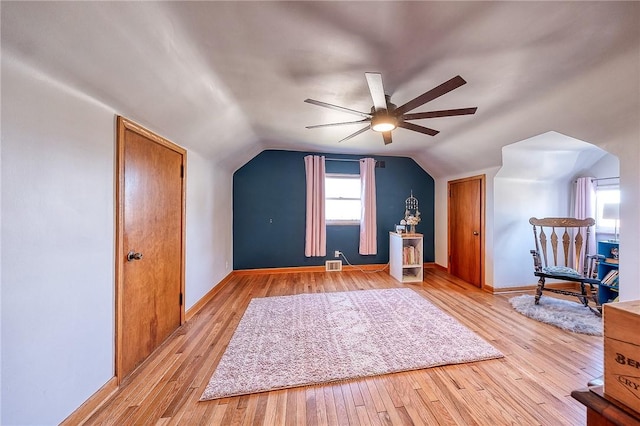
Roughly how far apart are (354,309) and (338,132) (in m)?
2.37

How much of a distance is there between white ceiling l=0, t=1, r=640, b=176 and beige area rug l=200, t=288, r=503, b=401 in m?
2.08

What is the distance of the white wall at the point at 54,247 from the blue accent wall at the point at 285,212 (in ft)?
8.99

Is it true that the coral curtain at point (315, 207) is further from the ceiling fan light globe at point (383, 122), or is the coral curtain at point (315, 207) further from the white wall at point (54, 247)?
the white wall at point (54, 247)

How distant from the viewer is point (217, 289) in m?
3.44

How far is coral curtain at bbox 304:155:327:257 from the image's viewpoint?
4344mm

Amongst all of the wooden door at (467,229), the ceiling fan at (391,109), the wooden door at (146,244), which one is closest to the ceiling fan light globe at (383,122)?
the ceiling fan at (391,109)

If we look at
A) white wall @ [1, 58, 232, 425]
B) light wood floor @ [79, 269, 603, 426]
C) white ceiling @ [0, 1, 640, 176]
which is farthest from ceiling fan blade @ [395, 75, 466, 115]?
white wall @ [1, 58, 232, 425]

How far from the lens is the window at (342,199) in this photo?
182 inches

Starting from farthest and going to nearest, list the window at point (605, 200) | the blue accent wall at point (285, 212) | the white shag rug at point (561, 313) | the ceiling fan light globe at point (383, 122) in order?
the blue accent wall at point (285, 212) → the window at point (605, 200) → the white shag rug at point (561, 313) → the ceiling fan light globe at point (383, 122)

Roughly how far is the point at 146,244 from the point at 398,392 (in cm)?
224

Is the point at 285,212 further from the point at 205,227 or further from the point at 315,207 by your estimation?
the point at 205,227

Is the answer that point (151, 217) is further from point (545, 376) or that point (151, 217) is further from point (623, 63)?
point (623, 63)

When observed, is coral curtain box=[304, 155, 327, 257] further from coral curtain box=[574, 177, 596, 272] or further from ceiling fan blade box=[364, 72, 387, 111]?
coral curtain box=[574, 177, 596, 272]

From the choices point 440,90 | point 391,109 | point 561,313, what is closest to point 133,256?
point 391,109
